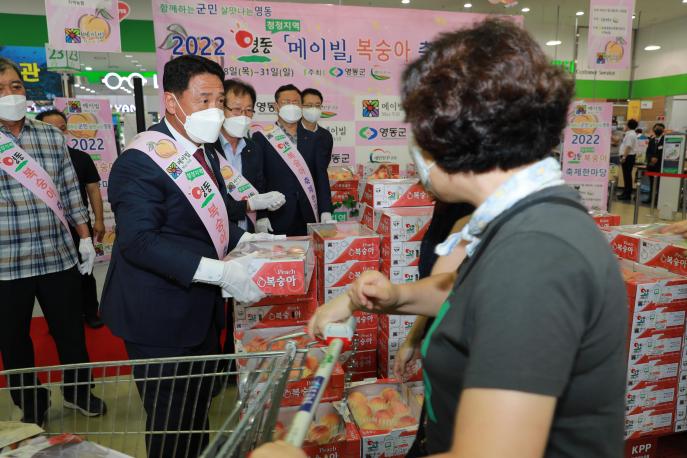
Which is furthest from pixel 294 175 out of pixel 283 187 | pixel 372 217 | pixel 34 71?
pixel 34 71

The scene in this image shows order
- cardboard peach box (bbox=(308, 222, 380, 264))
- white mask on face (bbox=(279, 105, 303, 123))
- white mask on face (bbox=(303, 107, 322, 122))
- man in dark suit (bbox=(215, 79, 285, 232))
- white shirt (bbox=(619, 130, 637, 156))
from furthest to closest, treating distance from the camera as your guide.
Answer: white shirt (bbox=(619, 130, 637, 156)) → white mask on face (bbox=(303, 107, 322, 122)) → white mask on face (bbox=(279, 105, 303, 123)) → man in dark suit (bbox=(215, 79, 285, 232)) → cardboard peach box (bbox=(308, 222, 380, 264))

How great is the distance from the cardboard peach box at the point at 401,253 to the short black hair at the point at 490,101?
198 centimetres

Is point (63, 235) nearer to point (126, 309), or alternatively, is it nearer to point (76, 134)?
point (126, 309)

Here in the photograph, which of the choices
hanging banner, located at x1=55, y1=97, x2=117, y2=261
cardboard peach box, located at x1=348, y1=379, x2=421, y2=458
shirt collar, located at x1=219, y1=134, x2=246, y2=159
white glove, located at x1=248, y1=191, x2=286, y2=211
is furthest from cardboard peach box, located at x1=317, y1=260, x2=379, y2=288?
hanging banner, located at x1=55, y1=97, x2=117, y2=261

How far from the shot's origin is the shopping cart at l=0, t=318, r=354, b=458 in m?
0.96

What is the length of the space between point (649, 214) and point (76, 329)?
33.7 ft

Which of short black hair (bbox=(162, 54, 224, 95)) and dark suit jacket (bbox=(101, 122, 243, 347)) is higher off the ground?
short black hair (bbox=(162, 54, 224, 95))

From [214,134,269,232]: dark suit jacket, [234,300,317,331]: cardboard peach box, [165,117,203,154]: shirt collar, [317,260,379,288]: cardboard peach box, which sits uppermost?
[165,117,203,154]: shirt collar

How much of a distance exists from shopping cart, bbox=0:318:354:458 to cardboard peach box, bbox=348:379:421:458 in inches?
18.0

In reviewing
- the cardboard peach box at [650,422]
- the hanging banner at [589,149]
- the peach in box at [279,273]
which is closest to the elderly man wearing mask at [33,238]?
the peach in box at [279,273]

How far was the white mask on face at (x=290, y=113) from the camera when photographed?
14.2 feet

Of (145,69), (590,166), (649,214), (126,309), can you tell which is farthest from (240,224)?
(145,69)

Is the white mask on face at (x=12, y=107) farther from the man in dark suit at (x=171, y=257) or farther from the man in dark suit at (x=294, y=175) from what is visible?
the man in dark suit at (x=294, y=175)

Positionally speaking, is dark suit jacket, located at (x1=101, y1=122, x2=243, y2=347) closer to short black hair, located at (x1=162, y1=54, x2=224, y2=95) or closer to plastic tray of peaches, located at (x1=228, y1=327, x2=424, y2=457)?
short black hair, located at (x1=162, y1=54, x2=224, y2=95)
